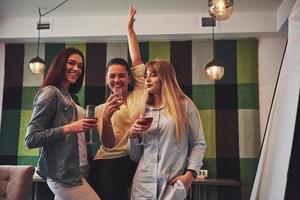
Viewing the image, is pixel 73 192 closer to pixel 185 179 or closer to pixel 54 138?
pixel 54 138

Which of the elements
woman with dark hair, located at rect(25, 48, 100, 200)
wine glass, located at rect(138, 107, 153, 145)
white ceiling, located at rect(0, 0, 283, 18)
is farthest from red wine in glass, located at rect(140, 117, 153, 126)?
white ceiling, located at rect(0, 0, 283, 18)

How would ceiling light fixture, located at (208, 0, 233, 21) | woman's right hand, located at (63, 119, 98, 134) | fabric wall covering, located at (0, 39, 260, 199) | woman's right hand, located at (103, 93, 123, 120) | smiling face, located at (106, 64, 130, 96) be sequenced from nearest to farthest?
1. woman's right hand, located at (63, 119, 98, 134)
2. woman's right hand, located at (103, 93, 123, 120)
3. smiling face, located at (106, 64, 130, 96)
4. ceiling light fixture, located at (208, 0, 233, 21)
5. fabric wall covering, located at (0, 39, 260, 199)

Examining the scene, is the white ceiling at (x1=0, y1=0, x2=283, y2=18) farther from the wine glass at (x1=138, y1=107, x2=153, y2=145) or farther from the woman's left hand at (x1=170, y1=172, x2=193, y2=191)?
the woman's left hand at (x1=170, y1=172, x2=193, y2=191)

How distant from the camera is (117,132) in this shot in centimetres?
185

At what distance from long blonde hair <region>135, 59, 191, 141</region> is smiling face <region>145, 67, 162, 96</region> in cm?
1

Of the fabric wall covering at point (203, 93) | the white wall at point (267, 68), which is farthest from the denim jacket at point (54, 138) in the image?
the white wall at point (267, 68)

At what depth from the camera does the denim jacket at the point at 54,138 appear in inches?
63.9

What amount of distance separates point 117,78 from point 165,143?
457 millimetres

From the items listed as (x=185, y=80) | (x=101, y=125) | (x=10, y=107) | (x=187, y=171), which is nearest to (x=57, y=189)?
(x=101, y=125)

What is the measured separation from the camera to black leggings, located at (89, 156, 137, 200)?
1.74m

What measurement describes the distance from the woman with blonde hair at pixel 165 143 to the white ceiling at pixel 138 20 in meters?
2.52

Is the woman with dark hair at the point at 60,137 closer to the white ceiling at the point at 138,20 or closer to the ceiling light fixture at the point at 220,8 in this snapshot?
the ceiling light fixture at the point at 220,8

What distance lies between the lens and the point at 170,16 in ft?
14.4

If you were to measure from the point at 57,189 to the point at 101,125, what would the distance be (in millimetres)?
380
